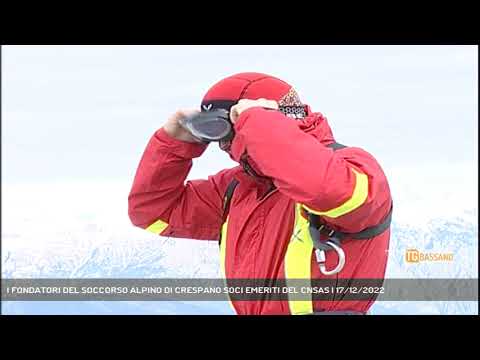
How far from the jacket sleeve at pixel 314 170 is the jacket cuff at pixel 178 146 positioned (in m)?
0.51

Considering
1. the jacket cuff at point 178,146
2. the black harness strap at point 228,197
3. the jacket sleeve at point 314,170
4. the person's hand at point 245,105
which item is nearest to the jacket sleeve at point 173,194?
the jacket cuff at point 178,146

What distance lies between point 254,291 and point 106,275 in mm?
838

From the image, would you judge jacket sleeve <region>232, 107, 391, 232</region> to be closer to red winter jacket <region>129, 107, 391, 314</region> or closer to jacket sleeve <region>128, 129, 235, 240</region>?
red winter jacket <region>129, 107, 391, 314</region>

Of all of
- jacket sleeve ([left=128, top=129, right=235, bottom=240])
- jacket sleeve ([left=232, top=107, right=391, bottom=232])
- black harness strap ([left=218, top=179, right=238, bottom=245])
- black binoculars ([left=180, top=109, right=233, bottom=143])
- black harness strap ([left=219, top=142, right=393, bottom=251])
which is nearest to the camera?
jacket sleeve ([left=232, top=107, right=391, bottom=232])

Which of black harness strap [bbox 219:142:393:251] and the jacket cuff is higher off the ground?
the jacket cuff

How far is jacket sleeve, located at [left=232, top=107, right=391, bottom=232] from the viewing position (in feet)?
5.52

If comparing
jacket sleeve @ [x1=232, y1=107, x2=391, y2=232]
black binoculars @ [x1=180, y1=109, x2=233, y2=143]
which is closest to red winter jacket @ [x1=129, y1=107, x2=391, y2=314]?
jacket sleeve @ [x1=232, y1=107, x2=391, y2=232]

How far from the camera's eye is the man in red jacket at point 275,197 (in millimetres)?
1718

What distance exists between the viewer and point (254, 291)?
201 centimetres

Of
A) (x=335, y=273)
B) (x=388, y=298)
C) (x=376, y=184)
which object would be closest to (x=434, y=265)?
(x=388, y=298)

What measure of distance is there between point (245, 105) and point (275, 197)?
13.0 inches

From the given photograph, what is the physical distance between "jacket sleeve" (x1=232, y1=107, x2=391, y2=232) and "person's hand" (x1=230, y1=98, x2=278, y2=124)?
6 cm

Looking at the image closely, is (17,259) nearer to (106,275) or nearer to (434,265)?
(106,275)
